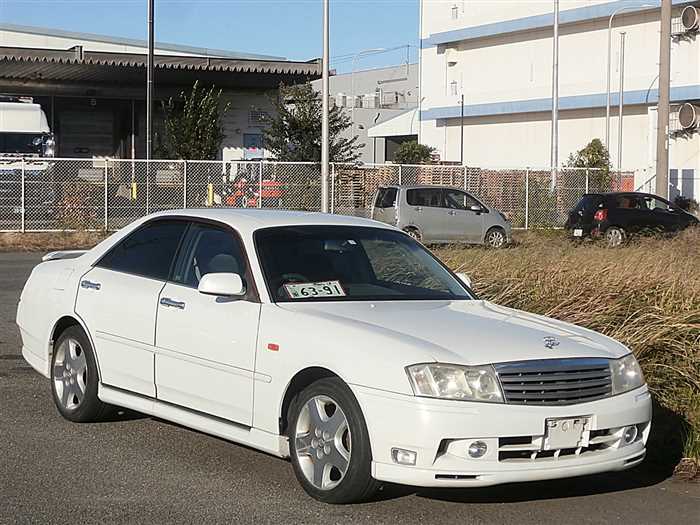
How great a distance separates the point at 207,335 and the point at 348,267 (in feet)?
3.29

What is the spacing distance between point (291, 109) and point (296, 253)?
1222 inches

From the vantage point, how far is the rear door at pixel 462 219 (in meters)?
29.0

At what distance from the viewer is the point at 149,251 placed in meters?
7.73

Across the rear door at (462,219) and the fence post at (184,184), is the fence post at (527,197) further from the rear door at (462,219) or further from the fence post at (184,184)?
the fence post at (184,184)

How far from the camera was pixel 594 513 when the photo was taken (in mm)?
6152

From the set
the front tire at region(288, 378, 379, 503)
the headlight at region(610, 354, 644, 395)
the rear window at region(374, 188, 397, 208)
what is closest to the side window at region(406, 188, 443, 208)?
the rear window at region(374, 188, 397, 208)

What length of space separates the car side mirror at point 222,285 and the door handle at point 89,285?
55.2 inches

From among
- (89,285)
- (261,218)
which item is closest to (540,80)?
(89,285)

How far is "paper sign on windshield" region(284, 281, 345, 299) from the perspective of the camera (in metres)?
6.74

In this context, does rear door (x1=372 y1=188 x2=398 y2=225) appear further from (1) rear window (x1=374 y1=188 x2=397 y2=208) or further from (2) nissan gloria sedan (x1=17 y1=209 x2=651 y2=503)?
(2) nissan gloria sedan (x1=17 y1=209 x2=651 y2=503)

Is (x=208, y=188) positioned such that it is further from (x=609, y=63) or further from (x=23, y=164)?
(x=609, y=63)

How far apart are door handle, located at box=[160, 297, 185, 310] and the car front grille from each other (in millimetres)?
2208

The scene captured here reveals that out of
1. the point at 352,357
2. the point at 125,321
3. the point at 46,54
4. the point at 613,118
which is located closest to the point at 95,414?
the point at 125,321

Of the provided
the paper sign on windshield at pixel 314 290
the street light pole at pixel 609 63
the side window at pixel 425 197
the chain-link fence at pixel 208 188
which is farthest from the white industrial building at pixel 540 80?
the paper sign on windshield at pixel 314 290
